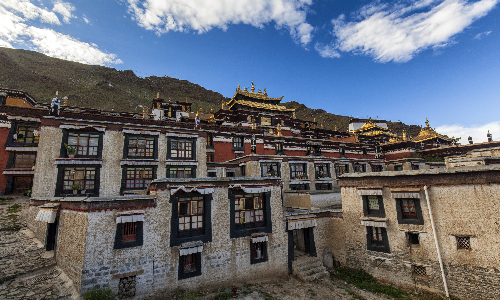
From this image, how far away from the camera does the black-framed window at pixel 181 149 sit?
23.7 metres

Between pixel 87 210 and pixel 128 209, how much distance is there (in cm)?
182

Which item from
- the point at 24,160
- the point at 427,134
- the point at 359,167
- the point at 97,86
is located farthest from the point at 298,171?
the point at 97,86

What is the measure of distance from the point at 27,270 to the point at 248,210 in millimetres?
12752

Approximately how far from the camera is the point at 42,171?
62.6ft


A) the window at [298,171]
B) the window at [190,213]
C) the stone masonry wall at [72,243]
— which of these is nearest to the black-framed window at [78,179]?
the stone masonry wall at [72,243]

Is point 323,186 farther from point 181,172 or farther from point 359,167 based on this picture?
point 181,172

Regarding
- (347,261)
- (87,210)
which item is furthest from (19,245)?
(347,261)

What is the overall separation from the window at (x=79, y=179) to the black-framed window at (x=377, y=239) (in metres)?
24.0

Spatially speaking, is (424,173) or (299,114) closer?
(424,173)

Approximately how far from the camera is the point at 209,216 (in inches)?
560

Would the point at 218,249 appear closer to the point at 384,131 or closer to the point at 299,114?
the point at 384,131

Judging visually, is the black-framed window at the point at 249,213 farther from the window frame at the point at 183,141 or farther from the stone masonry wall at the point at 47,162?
the stone masonry wall at the point at 47,162

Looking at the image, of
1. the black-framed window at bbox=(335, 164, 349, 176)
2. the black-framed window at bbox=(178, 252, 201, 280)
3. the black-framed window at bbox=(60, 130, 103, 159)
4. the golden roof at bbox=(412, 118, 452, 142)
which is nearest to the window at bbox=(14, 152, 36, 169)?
the black-framed window at bbox=(60, 130, 103, 159)

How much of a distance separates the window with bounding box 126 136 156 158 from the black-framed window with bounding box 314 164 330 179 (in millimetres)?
21205
